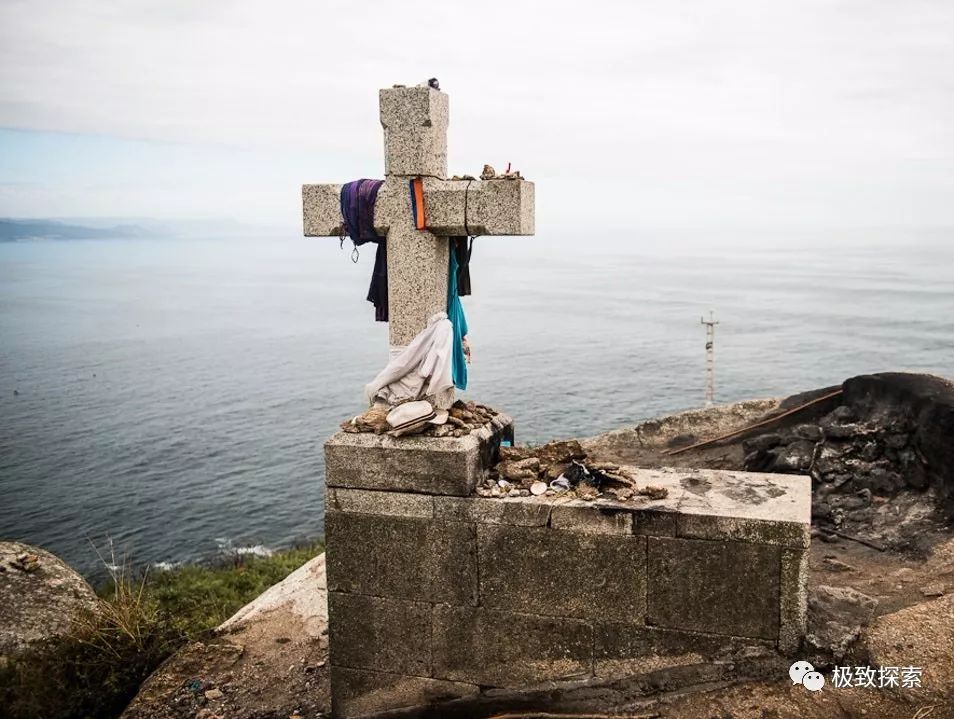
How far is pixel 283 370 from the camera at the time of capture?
47.9 m

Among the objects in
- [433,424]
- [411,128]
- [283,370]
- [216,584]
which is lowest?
[283,370]

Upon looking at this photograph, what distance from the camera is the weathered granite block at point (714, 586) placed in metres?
6.07

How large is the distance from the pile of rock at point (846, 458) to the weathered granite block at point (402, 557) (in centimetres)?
565

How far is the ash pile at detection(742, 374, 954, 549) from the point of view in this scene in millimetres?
10062

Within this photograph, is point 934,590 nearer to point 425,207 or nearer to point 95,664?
point 425,207

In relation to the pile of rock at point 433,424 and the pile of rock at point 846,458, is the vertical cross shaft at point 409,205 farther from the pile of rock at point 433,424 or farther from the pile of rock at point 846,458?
the pile of rock at point 846,458

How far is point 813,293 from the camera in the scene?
83.9 metres

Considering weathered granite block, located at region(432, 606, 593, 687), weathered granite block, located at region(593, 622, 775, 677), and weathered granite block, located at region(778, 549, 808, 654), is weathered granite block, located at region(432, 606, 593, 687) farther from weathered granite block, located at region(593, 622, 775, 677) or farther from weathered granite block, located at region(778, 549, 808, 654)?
weathered granite block, located at region(778, 549, 808, 654)

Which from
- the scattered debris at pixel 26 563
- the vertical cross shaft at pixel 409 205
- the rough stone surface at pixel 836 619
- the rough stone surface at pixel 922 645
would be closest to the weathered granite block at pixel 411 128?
the vertical cross shaft at pixel 409 205

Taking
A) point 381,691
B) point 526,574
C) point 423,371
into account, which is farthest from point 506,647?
point 423,371

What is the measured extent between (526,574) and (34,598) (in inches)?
299

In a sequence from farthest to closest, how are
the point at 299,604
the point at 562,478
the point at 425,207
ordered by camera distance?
the point at 299,604 → the point at 425,207 → the point at 562,478

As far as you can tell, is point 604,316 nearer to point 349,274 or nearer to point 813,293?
point 813,293

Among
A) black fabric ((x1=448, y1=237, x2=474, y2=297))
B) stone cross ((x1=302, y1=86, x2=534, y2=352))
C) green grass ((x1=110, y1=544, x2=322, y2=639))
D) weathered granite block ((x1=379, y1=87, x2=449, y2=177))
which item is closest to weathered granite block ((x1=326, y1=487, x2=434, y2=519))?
stone cross ((x1=302, y1=86, x2=534, y2=352))
